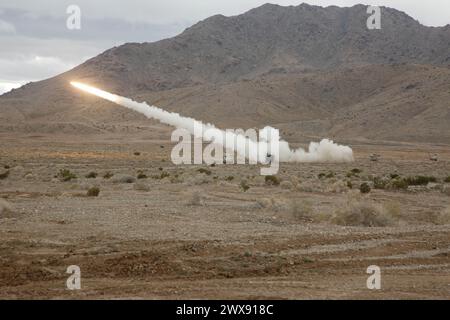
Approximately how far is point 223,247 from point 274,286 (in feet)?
11.8

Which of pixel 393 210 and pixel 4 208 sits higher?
pixel 4 208

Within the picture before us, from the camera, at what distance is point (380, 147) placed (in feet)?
283

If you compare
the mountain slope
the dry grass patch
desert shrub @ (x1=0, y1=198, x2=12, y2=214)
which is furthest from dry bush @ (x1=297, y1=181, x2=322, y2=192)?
the mountain slope

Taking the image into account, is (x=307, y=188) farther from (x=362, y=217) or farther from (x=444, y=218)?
(x=362, y=217)

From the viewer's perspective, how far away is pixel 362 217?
2022 cm

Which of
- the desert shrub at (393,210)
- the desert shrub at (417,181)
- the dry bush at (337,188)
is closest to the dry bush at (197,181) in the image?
the dry bush at (337,188)

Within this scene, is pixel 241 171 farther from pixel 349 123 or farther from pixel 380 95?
pixel 380 95

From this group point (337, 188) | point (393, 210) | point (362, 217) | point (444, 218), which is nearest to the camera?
point (362, 217)

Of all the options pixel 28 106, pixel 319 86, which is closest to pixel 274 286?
pixel 319 86

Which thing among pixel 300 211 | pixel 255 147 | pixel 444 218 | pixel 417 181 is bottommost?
pixel 444 218

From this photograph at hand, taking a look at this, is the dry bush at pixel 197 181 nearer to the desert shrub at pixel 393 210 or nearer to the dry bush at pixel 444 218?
the desert shrub at pixel 393 210

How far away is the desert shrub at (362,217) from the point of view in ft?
66.1

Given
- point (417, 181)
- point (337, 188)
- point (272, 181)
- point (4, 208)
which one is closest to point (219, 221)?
point (4, 208)

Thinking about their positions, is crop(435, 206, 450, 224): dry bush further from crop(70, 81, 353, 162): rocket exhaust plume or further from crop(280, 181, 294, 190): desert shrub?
crop(70, 81, 353, 162): rocket exhaust plume
